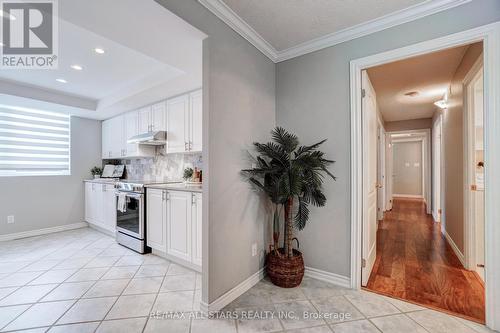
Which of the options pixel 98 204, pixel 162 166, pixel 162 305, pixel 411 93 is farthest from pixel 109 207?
pixel 411 93

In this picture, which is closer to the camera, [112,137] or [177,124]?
[177,124]

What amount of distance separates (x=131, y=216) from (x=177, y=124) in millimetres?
1560

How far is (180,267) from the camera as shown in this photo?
2.66 meters

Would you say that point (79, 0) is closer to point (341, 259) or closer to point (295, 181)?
point (295, 181)

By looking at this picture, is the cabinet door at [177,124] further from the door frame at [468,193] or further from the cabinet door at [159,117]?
the door frame at [468,193]

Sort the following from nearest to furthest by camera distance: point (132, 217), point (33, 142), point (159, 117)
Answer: point (132, 217) < point (159, 117) < point (33, 142)

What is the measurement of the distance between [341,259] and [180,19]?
2.57 meters

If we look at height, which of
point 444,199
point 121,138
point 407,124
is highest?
point 407,124

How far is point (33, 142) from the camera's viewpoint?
13.1 ft

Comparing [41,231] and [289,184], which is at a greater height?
A: [289,184]

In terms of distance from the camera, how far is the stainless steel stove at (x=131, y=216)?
304 centimetres

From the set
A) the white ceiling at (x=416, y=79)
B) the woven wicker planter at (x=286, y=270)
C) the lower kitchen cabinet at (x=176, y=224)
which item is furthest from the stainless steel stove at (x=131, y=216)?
the white ceiling at (x=416, y=79)

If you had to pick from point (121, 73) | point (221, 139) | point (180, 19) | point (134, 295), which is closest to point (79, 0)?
point (180, 19)

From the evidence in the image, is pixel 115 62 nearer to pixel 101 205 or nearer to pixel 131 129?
pixel 131 129
